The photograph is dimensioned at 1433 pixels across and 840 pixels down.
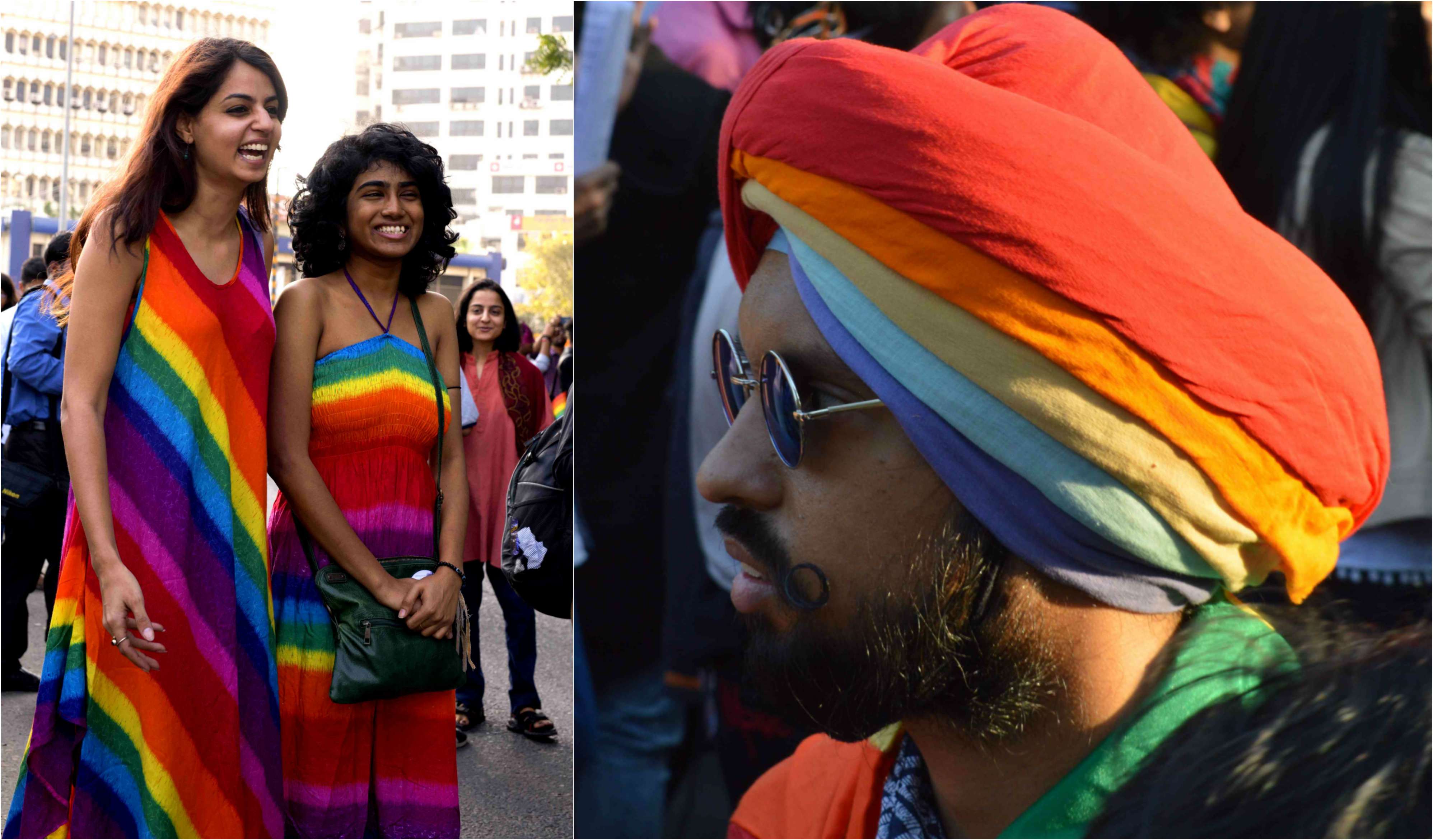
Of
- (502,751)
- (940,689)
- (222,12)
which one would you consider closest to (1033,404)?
(940,689)

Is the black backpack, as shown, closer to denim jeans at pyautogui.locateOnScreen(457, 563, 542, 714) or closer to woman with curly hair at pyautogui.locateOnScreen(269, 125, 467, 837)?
woman with curly hair at pyautogui.locateOnScreen(269, 125, 467, 837)

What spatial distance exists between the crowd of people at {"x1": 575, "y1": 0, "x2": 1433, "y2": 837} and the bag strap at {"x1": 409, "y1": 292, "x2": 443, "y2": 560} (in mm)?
405

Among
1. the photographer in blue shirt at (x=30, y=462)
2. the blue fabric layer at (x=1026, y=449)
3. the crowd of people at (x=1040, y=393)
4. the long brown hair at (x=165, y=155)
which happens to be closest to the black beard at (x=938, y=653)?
the crowd of people at (x=1040, y=393)

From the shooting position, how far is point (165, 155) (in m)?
2.43

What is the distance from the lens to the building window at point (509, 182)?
4418mm

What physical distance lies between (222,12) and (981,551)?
3.51 meters

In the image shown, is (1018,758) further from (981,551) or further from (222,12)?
(222,12)

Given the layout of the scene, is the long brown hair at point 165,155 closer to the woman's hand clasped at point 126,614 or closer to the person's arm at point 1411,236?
the woman's hand clasped at point 126,614

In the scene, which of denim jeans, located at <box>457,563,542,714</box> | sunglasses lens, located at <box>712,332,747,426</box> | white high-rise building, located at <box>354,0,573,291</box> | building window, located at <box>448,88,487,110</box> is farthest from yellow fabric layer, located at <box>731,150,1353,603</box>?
denim jeans, located at <box>457,563,542,714</box>

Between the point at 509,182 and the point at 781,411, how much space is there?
2.62 m

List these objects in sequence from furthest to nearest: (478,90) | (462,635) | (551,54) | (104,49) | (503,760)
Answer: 1. (104,49)
2. (503,760)
3. (478,90)
4. (551,54)
5. (462,635)

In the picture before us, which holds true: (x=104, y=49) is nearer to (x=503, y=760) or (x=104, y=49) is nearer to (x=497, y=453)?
(x=497, y=453)

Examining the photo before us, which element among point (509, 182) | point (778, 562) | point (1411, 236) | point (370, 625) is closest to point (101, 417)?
point (370, 625)

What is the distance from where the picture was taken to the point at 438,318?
2814mm
